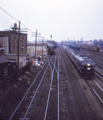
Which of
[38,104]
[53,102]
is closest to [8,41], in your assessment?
[38,104]

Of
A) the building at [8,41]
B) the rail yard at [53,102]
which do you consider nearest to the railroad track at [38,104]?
the rail yard at [53,102]

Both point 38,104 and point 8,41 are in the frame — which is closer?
point 38,104

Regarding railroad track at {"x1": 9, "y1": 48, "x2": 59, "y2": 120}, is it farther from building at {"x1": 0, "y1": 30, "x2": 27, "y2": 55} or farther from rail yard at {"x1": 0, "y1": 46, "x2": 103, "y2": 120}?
building at {"x1": 0, "y1": 30, "x2": 27, "y2": 55}

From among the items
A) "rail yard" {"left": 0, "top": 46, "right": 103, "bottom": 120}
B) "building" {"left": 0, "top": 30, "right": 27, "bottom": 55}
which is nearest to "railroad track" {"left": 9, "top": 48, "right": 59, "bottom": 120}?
"rail yard" {"left": 0, "top": 46, "right": 103, "bottom": 120}

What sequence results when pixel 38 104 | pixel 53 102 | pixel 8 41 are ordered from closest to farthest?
1. pixel 38 104
2. pixel 53 102
3. pixel 8 41

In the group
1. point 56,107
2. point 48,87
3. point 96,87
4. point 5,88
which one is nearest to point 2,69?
point 5,88

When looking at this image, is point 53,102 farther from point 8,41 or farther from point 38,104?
point 8,41

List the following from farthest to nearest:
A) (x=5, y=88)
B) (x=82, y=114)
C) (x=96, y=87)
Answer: (x=96, y=87)
(x=5, y=88)
(x=82, y=114)

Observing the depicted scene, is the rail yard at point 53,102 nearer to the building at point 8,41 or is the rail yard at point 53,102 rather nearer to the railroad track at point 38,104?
the railroad track at point 38,104

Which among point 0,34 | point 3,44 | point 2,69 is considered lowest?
point 2,69

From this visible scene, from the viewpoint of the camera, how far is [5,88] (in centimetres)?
1594

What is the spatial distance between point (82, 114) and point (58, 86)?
24.9ft

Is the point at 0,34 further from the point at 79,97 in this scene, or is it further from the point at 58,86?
the point at 79,97

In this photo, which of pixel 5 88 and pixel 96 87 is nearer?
pixel 5 88
